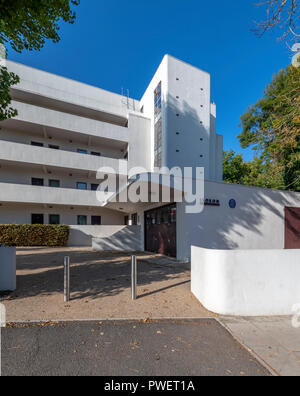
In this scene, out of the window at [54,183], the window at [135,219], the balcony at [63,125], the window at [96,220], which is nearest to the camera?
the window at [135,219]

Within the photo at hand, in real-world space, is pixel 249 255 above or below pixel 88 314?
above

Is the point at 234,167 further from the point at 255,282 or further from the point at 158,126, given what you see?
the point at 255,282

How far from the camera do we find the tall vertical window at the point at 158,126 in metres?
21.8

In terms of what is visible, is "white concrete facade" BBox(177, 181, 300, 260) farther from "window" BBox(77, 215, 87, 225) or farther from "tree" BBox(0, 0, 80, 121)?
"window" BBox(77, 215, 87, 225)

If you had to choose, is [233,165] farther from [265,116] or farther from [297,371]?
[297,371]

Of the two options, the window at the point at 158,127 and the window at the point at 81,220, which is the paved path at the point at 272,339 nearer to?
the window at the point at 158,127

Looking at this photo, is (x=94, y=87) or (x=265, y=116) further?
(x=94, y=87)

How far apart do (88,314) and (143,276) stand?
3349 millimetres

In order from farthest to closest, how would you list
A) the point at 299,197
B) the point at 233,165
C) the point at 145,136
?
the point at 233,165
the point at 145,136
the point at 299,197

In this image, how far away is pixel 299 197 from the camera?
12.8 m

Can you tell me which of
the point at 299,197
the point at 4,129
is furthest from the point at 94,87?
the point at 299,197

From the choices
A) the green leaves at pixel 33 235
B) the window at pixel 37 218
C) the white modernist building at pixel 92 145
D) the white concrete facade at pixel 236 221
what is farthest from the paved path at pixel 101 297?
the window at pixel 37 218

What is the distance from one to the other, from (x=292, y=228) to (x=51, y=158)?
20.0m

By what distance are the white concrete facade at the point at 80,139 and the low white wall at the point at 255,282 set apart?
1689cm
